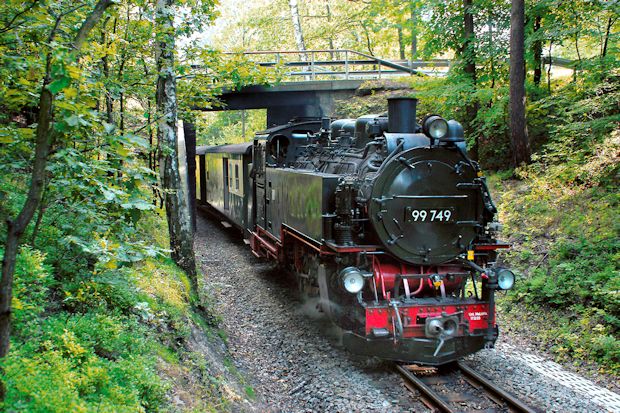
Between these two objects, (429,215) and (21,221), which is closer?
(21,221)

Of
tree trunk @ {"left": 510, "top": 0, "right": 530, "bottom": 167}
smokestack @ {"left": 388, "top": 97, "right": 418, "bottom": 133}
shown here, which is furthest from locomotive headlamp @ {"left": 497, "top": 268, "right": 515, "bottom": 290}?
tree trunk @ {"left": 510, "top": 0, "right": 530, "bottom": 167}

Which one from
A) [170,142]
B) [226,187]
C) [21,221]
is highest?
[170,142]

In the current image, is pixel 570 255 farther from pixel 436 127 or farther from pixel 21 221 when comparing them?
pixel 21 221

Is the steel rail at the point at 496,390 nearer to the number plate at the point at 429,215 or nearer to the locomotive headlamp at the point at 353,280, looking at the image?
the locomotive headlamp at the point at 353,280

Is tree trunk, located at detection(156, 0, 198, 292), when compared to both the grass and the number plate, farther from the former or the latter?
the grass

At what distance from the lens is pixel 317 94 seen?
61.0 ft

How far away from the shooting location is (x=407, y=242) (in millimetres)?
6273

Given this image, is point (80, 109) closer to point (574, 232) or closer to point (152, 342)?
point (152, 342)

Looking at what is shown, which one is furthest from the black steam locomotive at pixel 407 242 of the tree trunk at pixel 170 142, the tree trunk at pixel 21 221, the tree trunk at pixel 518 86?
the tree trunk at pixel 518 86

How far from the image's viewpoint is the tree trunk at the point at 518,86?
11.3m

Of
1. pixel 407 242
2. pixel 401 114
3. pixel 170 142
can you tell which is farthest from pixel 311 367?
pixel 170 142

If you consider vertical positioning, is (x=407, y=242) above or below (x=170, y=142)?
below

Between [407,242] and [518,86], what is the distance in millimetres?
7041

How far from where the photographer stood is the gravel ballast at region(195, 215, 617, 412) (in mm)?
5371
